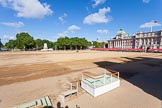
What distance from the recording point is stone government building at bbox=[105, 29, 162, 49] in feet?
321

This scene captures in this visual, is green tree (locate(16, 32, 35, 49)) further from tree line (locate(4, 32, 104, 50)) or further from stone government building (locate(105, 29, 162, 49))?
stone government building (locate(105, 29, 162, 49))

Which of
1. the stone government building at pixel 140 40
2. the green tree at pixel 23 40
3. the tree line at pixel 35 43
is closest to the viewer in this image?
the green tree at pixel 23 40

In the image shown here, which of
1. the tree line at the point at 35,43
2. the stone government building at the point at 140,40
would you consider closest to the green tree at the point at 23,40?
the tree line at the point at 35,43

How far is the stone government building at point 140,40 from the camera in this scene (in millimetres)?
97938

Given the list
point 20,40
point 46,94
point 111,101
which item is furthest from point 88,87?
point 20,40

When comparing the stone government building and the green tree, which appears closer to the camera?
the green tree

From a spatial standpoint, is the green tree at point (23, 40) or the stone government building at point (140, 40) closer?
the green tree at point (23, 40)

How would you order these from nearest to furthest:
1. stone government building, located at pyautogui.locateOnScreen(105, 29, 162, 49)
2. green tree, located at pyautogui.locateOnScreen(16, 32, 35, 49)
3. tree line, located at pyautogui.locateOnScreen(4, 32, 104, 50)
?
green tree, located at pyautogui.locateOnScreen(16, 32, 35, 49), tree line, located at pyautogui.locateOnScreen(4, 32, 104, 50), stone government building, located at pyautogui.locateOnScreen(105, 29, 162, 49)

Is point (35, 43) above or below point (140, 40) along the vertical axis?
below

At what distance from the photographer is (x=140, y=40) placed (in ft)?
358

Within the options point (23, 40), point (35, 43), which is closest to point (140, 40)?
point (35, 43)

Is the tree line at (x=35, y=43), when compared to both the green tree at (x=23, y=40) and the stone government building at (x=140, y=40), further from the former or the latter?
the stone government building at (x=140, y=40)

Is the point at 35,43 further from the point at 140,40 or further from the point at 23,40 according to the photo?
the point at 140,40

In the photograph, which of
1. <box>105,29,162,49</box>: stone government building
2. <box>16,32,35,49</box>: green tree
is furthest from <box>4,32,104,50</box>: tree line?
<box>105,29,162,49</box>: stone government building
